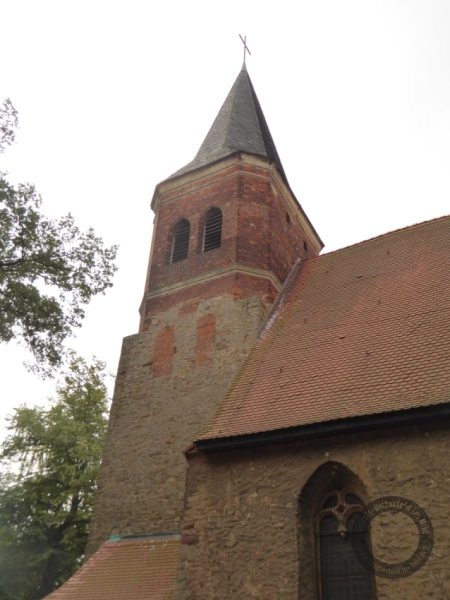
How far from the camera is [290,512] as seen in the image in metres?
7.42

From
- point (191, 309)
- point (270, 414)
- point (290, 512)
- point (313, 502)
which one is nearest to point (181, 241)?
point (191, 309)

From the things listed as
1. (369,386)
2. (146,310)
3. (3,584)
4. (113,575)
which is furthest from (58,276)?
(3,584)

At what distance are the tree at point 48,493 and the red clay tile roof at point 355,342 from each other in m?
10.9

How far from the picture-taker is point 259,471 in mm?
7953

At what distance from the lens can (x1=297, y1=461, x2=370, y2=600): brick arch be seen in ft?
23.3

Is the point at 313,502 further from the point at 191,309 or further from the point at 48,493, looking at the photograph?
the point at 48,493

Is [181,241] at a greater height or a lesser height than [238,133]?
lesser

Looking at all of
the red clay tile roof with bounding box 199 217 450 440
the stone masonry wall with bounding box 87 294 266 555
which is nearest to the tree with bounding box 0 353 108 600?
the stone masonry wall with bounding box 87 294 266 555

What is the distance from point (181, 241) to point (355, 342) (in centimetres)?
673

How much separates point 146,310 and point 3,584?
33.4 feet

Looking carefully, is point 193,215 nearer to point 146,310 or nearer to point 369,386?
point 146,310

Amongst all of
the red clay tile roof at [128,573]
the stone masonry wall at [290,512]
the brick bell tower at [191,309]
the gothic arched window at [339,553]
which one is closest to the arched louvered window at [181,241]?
the brick bell tower at [191,309]

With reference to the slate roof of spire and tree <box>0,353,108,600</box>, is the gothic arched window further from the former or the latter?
tree <box>0,353,108,600</box>

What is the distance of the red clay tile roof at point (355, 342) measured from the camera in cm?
788
